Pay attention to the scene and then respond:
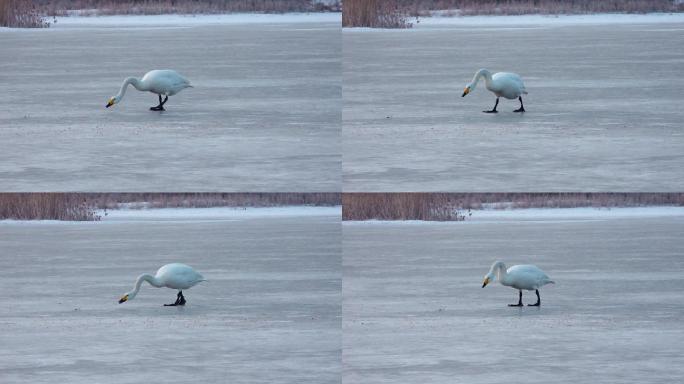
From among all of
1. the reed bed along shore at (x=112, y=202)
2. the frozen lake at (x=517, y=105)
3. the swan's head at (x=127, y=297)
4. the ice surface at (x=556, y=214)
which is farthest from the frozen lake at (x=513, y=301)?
the swan's head at (x=127, y=297)

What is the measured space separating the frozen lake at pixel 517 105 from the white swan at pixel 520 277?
487 mm

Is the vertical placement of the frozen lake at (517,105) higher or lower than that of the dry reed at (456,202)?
higher

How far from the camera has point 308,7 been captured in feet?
34.5

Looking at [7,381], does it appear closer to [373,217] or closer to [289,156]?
[289,156]

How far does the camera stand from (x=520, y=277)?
899cm

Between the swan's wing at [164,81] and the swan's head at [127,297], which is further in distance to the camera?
the swan's wing at [164,81]

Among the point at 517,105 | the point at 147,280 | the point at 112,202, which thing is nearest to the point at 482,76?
the point at 517,105

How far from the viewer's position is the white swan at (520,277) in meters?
9.01

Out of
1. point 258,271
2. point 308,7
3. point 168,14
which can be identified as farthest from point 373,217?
point 168,14

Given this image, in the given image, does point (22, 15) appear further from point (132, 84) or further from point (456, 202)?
point (456, 202)

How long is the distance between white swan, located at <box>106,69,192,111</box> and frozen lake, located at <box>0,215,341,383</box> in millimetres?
1091

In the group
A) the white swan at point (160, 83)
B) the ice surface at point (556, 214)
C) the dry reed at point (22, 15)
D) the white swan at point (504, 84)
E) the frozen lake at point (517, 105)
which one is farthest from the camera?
the dry reed at point (22, 15)

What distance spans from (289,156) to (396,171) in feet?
1.91

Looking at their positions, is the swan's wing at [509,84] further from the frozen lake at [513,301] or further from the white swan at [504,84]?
the frozen lake at [513,301]
